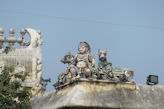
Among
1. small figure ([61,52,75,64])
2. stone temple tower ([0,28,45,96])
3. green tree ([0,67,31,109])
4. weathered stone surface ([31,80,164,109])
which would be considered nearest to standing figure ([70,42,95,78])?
weathered stone surface ([31,80,164,109])

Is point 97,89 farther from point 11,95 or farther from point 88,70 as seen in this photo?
point 11,95

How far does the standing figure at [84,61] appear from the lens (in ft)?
81.0

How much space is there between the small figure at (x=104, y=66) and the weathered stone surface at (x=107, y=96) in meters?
0.44

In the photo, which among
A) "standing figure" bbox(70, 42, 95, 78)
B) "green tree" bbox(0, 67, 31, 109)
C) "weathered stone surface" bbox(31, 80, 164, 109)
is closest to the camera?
"weathered stone surface" bbox(31, 80, 164, 109)

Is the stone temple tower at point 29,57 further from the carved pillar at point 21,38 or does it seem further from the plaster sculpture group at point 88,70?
the plaster sculpture group at point 88,70

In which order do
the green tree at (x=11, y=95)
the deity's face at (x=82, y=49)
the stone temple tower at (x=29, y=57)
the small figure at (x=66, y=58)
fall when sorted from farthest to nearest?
the stone temple tower at (x=29, y=57) < the small figure at (x=66, y=58) < the deity's face at (x=82, y=49) < the green tree at (x=11, y=95)

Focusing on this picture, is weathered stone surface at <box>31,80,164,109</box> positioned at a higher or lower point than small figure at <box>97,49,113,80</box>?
lower

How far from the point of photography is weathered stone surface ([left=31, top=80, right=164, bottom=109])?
2373 cm

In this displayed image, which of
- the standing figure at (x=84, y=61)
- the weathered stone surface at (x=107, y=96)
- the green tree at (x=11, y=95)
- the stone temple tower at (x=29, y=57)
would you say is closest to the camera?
the weathered stone surface at (x=107, y=96)

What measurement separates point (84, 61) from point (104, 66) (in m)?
1.21

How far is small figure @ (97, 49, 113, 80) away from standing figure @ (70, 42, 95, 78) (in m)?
0.58

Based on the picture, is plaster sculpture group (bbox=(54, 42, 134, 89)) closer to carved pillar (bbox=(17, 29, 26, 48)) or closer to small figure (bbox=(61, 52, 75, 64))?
small figure (bbox=(61, 52, 75, 64))

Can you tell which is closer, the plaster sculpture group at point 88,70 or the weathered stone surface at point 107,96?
the weathered stone surface at point 107,96

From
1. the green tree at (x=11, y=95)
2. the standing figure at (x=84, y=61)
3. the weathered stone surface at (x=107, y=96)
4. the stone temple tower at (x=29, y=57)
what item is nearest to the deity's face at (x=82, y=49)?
the standing figure at (x=84, y=61)
